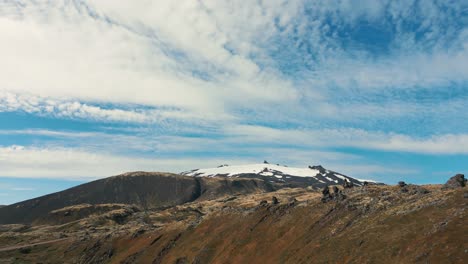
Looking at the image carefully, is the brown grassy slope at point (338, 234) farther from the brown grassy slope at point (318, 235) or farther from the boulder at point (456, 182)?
the boulder at point (456, 182)

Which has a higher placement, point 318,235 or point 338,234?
point 338,234

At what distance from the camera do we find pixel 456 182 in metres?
75.7

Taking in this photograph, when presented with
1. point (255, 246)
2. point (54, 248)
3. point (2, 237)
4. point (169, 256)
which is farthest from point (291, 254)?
point (2, 237)

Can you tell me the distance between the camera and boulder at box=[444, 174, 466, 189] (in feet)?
244

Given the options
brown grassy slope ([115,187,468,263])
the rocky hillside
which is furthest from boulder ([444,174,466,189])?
brown grassy slope ([115,187,468,263])

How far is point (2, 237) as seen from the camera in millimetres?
188000

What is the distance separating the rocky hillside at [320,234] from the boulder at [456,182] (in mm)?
176

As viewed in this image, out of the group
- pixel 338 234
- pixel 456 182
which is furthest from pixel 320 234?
pixel 456 182

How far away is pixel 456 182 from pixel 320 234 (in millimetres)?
29502

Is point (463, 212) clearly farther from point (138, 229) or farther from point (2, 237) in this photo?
point (2, 237)

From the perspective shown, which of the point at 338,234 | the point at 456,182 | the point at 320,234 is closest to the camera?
the point at 338,234

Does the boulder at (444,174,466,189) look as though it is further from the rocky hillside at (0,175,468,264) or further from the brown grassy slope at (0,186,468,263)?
the brown grassy slope at (0,186,468,263)

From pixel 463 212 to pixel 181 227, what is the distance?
8160 centimetres

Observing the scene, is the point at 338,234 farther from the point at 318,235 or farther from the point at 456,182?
the point at 456,182
